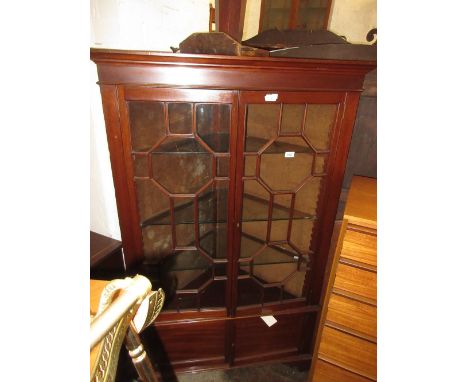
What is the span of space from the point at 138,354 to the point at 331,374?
1.18 m

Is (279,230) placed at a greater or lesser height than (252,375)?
greater

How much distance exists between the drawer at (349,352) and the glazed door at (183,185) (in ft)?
1.86

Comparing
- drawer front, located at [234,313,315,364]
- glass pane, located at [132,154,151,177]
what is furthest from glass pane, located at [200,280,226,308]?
glass pane, located at [132,154,151,177]

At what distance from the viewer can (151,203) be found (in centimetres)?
135

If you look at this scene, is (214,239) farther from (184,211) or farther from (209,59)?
(209,59)

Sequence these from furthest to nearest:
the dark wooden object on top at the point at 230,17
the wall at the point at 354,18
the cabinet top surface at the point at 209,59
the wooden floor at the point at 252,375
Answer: the wall at the point at 354,18 → the wooden floor at the point at 252,375 → the dark wooden object on top at the point at 230,17 → the cabinet top surface at the point at 209,59

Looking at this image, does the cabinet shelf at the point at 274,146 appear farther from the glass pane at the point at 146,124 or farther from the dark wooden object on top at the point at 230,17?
the dark wooden object on top at the point at 230,17

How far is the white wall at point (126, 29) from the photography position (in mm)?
1263

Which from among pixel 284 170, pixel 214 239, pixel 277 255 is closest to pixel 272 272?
pixel 277 255

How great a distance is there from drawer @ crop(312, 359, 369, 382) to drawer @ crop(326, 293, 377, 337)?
0.98 feet

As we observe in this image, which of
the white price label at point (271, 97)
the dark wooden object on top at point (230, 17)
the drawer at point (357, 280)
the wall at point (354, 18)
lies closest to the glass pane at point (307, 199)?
the drawer at point (357, 280)
